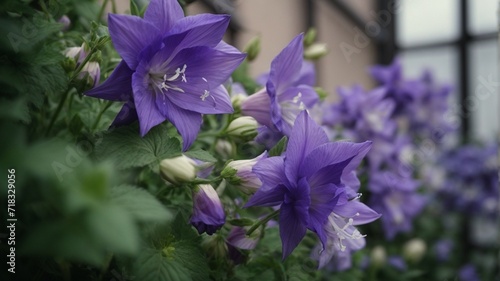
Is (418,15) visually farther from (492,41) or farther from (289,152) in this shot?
(289,152)

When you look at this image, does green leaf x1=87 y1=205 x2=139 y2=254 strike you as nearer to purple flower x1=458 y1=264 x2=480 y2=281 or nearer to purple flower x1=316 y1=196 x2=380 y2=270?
purple flower x1=316 y1=196 x2=380 y2=270

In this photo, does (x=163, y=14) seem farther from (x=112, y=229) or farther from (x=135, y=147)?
(x=112, y=229)

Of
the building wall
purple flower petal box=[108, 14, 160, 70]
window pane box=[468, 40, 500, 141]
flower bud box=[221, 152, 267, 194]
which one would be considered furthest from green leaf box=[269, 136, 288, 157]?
window pane box=[468, 40, 500, 141]

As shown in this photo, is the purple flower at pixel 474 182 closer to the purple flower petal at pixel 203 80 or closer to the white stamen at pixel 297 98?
the white stamen at pixel 297 98

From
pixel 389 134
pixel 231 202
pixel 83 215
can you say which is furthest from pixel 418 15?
pixel 83 215

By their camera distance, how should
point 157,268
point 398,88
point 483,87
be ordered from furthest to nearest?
point 483,87 → point 398,88 → point 157,268

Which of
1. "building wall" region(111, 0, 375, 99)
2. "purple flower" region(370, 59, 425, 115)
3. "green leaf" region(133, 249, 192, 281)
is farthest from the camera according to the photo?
"building wall" region(111, 0, 375, 99)

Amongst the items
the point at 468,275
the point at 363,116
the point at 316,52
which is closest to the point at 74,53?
the point at 316,52
